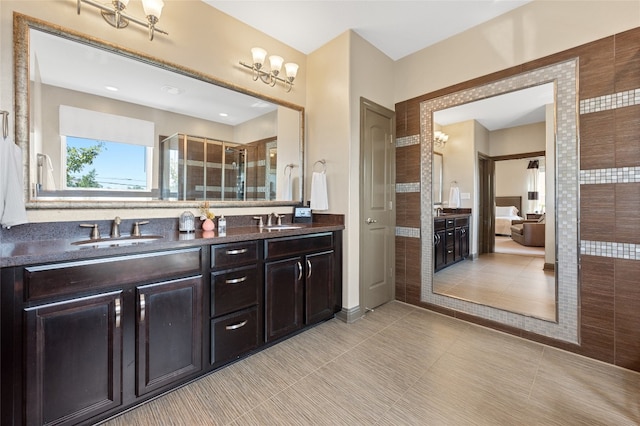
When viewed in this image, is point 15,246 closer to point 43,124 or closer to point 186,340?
point 43,124

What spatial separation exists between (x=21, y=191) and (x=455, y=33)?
140 inches

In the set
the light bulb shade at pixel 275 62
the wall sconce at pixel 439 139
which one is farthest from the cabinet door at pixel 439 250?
the light bulb shade at pixel 275 62

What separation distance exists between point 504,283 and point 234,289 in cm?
242

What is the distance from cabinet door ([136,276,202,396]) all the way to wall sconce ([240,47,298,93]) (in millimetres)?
1930

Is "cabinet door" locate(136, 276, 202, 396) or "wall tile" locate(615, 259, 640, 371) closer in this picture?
"cabinet door" locate(136, 276, 202, 396)

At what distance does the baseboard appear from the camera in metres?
2.57

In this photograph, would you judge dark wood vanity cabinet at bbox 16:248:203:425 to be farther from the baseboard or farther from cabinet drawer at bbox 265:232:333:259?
the baseboard

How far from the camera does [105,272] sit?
1.33 metres

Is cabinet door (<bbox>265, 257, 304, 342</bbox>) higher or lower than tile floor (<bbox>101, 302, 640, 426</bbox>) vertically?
higher

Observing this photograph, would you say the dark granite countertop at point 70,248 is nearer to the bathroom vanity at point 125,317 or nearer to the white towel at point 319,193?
the bathroom vanity at point 125,317

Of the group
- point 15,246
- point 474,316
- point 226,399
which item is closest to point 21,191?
point 15,246

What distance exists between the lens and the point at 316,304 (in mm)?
2385

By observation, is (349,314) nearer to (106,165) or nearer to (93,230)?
(93,230)

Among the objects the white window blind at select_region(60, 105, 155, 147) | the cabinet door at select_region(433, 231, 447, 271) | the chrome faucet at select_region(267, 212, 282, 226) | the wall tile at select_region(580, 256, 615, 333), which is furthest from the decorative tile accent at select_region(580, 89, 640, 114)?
the white window blind at select_region(60, 105, 155, 147)
